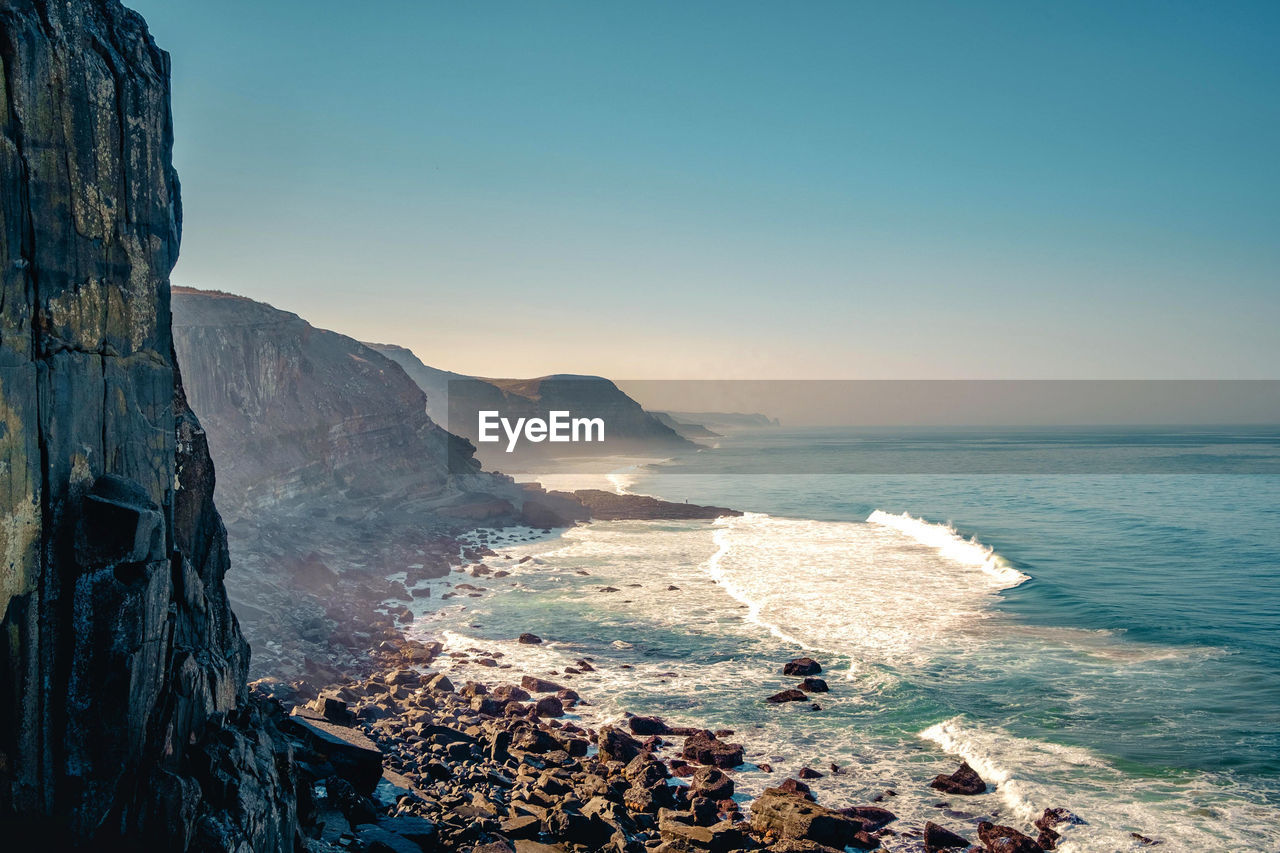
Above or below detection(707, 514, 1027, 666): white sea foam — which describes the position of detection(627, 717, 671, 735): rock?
below

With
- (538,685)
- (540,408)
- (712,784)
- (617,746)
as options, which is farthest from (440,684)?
(540,408)

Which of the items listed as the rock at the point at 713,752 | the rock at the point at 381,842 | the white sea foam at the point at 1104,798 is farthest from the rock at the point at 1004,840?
the rock at the point at 381,842

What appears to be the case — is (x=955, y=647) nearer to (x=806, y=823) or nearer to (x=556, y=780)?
(x=806, y=823)

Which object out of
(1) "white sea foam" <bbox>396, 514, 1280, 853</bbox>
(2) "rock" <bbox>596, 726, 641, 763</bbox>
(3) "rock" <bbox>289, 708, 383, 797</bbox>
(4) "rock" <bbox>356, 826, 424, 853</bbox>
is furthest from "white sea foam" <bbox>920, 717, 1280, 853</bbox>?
(3) "rock" <bbox>289, 708, 383, 797</bbox>

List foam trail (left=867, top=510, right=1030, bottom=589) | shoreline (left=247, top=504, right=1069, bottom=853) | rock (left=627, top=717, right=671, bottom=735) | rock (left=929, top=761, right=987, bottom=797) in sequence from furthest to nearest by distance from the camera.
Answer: foam trail (left=867, top=510, right=1030, bottom=589) < rock (left=627, top=717, right=671, bottom=735) < rock (left=929, top=761, right=987, bottom=797) < shoreline (left=247, top=504, right=1069, bottom=853)

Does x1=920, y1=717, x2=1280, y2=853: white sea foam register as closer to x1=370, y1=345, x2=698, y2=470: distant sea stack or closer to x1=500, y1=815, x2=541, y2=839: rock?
x1=500, y1=815, x2=541, y2=839: rock

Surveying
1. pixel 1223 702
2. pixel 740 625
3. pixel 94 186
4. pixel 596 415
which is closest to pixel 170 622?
pixel 94 186
